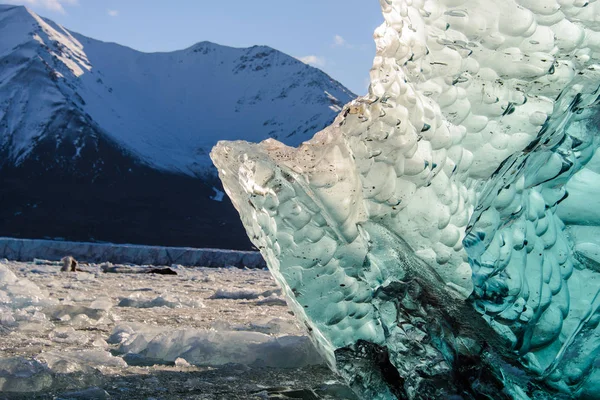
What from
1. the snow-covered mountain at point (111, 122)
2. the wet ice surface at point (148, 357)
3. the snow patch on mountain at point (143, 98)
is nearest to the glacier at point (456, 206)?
the wet ice surface at point (148, 357)

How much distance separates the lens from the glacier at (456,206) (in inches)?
50.2

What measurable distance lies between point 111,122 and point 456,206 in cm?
6280

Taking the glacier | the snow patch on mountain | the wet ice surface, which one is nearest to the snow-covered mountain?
the snow patch on mountain

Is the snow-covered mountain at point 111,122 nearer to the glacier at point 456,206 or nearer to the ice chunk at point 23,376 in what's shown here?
the ice chunk at point 23,376

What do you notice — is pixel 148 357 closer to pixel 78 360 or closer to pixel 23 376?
pixel 78 360

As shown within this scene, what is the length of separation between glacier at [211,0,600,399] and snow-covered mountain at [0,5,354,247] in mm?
45046

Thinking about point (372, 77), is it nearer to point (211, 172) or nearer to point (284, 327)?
point (284, 327)

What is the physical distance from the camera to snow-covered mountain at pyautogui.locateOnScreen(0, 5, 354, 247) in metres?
51.6

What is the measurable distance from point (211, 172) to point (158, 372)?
62.3 meters

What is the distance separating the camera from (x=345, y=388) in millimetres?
1671

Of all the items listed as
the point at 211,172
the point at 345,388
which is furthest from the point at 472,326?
the point at 211,172

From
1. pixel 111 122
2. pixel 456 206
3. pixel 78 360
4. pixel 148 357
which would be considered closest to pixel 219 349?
pixel 148 357

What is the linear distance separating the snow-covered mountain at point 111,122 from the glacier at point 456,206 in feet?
148

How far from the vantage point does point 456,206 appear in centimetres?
129
